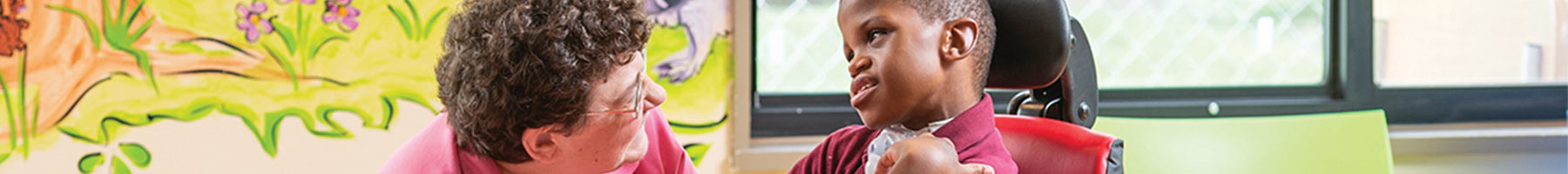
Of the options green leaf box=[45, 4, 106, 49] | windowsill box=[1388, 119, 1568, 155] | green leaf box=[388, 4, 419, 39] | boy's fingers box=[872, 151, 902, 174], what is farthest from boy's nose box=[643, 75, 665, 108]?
windowsill box=[1388, 119, 1568, 155]

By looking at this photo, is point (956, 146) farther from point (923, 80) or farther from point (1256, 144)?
point (1256, 144)

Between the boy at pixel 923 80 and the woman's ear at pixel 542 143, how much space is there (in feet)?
0.42

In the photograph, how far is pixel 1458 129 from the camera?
1748 millimetres

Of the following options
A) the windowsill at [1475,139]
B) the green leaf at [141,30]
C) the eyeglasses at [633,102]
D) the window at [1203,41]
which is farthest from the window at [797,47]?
the eyeglasses at [633,102]

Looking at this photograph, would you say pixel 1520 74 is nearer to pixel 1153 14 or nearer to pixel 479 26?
pixel 1153 14

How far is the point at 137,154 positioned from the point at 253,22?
0.21 meters

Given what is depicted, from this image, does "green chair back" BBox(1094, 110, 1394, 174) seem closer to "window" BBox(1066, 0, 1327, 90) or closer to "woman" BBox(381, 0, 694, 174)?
"window" BBox(1066, 0, 1327, 90)

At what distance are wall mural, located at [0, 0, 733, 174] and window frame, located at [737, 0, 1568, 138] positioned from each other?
243 mm

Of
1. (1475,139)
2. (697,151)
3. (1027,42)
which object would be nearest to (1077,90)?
(1027,42)

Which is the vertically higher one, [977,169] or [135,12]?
[135,12]

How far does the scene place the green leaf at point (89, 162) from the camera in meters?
1.25

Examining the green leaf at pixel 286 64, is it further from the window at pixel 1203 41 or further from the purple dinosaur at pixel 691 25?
the window at pixel 1203 41

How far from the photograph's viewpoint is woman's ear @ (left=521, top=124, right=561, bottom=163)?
0.43 metres

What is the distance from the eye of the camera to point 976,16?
1.70 feet
